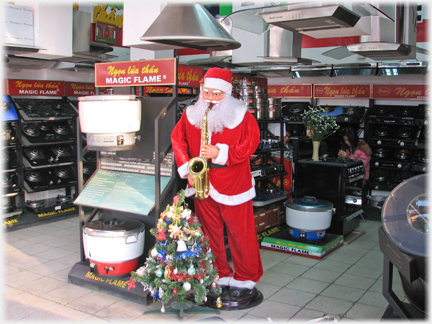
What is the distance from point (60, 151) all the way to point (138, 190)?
4043 mm

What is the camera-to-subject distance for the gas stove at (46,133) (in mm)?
7113

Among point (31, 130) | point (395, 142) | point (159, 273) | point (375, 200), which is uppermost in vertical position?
point (31, 130)

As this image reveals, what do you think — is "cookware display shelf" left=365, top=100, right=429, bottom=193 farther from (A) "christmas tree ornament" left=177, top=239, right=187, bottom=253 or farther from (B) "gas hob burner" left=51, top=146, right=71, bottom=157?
(B) "gas hob burner" left=51, top=146, right=71, bottom=157

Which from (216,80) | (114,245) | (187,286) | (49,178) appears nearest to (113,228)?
(114,245)

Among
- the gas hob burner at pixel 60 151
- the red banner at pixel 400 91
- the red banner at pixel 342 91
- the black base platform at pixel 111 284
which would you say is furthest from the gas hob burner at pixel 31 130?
the red banner at pixel 400 91

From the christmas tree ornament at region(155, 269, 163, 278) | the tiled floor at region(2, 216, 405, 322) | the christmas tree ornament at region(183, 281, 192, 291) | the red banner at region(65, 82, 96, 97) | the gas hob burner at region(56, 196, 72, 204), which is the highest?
the red banner at region(65, 82, 96, 97)


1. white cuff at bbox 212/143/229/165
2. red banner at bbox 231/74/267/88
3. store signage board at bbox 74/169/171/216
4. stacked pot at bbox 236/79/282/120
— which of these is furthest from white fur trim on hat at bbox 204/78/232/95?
red banner at bbox 231/74/267/88

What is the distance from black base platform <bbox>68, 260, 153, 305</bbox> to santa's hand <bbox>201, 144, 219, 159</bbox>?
1.34 metres

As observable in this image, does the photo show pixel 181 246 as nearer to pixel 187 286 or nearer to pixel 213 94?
pixel 187 286

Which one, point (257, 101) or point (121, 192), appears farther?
point (257, 101)

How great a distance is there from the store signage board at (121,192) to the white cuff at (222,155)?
0.63 m

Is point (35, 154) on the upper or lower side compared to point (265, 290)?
upper

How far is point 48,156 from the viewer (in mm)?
7527

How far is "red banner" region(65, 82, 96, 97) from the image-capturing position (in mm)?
8133
